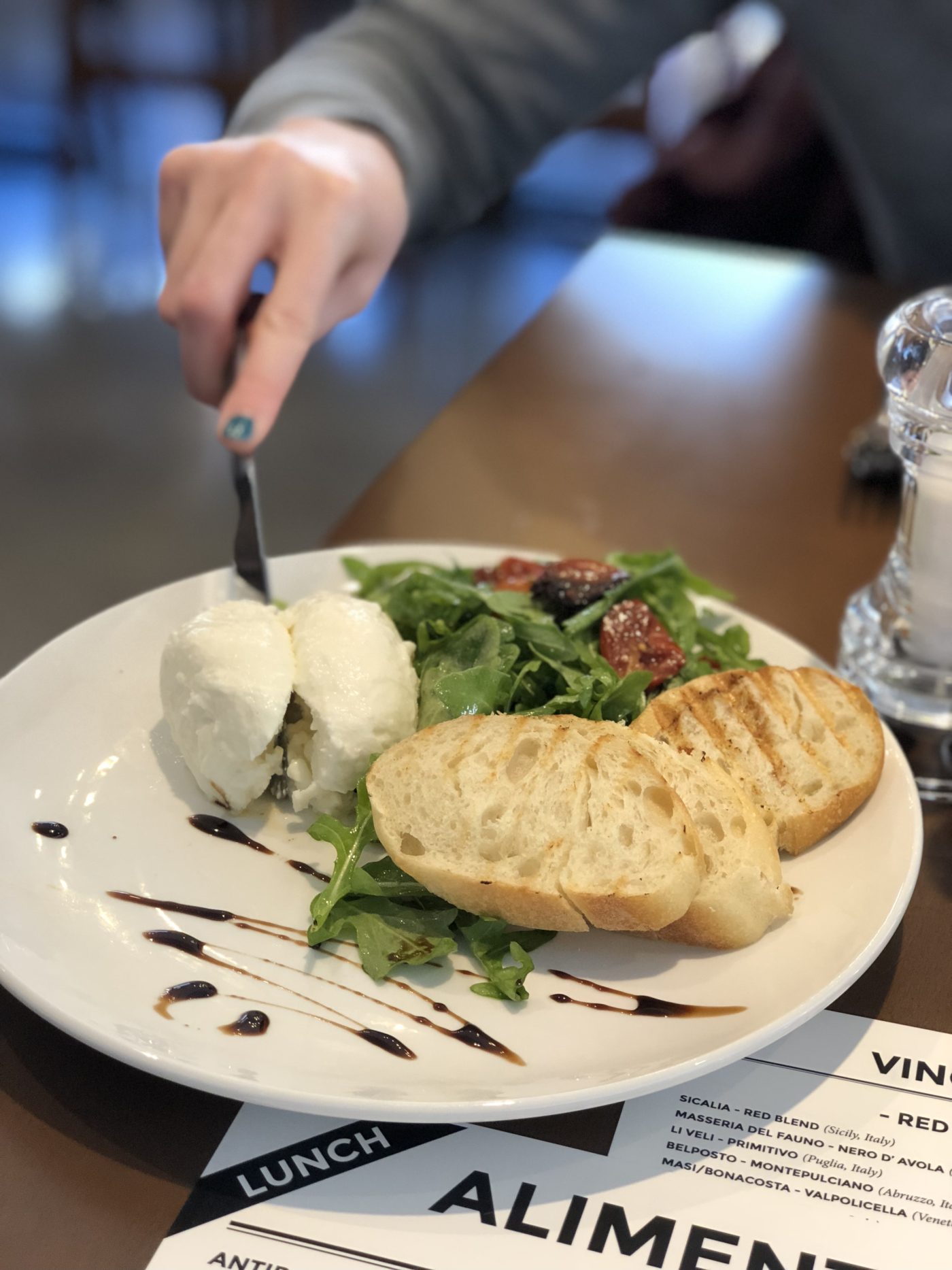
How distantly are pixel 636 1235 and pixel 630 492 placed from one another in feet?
4.60

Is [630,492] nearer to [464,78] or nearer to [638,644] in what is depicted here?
[638,644]

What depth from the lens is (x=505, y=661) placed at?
140 centimetres

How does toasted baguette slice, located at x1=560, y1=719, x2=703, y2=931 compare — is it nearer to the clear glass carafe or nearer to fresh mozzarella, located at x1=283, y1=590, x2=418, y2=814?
fresh mozzarella, located at x1=283, y1=590, x2=418, y2=814

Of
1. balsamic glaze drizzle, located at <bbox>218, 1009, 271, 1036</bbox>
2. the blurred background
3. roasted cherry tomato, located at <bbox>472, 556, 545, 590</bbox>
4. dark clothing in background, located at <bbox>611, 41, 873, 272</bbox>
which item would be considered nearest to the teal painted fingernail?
roasted cherry tomato, located at <bbox>472, 556, 545, 590</bbox>

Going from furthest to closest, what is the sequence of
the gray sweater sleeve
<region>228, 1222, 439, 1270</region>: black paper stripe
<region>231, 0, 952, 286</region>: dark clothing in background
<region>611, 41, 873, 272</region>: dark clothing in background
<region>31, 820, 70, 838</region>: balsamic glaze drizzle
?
<region>611, 41, 873, 272</region>: dark clothing in background, <region>231, 0, 952, 286</region>: dark clothing in background, the gray sweater sleeve, <region>31, 820, 70, 838</region>: balsamic glaze drizzle, <region>228, 1222, 439, 1270</region>: black paper stripe

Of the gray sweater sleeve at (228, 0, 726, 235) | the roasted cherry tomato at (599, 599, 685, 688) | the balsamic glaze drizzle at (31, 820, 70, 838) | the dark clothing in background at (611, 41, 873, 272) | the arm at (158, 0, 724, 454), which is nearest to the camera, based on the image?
the balsamic glaze drizzle at (31, 820, 70, 838)

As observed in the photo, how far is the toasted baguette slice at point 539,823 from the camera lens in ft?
3.52

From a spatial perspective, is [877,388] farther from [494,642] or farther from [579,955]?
[579,955]

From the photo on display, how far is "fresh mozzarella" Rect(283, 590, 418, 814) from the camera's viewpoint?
127 cm

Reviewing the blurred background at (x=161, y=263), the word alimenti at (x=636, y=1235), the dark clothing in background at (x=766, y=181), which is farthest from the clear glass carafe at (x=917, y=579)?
the dark clothing in background at (x=766, y=181)

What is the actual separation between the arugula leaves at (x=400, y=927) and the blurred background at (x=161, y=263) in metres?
1.52

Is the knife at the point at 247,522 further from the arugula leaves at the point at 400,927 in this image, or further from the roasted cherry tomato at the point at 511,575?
the arugula leaves at the point at 400,927

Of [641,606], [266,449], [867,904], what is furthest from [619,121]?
[867,904]

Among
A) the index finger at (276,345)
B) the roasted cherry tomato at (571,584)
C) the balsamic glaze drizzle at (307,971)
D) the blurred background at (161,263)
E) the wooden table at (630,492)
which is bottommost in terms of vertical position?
the blurred background at (161,263)
